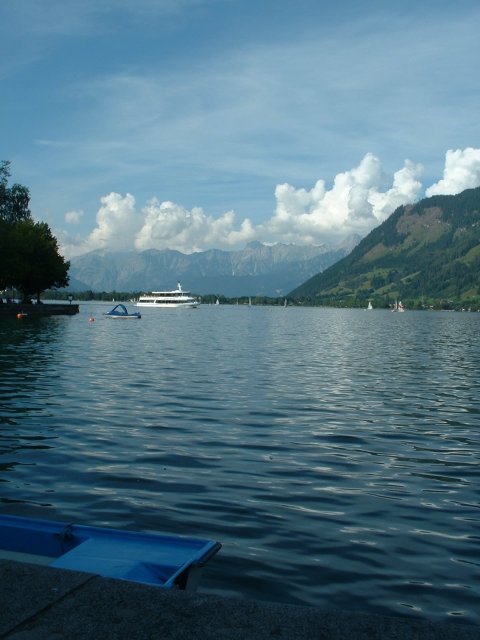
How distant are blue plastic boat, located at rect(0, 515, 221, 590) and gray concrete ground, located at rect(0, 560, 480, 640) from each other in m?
1.03

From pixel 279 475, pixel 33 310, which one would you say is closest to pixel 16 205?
pixel 33 310

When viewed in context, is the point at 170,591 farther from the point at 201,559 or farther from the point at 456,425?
the point at 456,425

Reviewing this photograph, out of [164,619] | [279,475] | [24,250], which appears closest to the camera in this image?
[164,619]

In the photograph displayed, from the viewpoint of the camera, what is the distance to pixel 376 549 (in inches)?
454

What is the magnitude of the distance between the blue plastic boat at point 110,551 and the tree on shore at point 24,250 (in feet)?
337

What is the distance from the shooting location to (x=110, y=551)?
7.93 meters

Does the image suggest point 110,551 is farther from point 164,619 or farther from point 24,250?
point 24,250

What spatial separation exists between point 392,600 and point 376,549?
2.07m

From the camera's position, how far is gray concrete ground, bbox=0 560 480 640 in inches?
209

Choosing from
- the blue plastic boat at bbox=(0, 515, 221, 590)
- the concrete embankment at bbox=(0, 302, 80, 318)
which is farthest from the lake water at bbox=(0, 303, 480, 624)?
the concrete embankment at bbox=(0, 302, 80, 318)

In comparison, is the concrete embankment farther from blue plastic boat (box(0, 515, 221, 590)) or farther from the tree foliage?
blue plastic boat (box(0, 515, 221, 590))

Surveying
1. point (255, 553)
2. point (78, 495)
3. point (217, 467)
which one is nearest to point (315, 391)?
point (217, 467)

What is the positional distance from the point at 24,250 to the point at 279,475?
106 metres

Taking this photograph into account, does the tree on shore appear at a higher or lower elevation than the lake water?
higher
